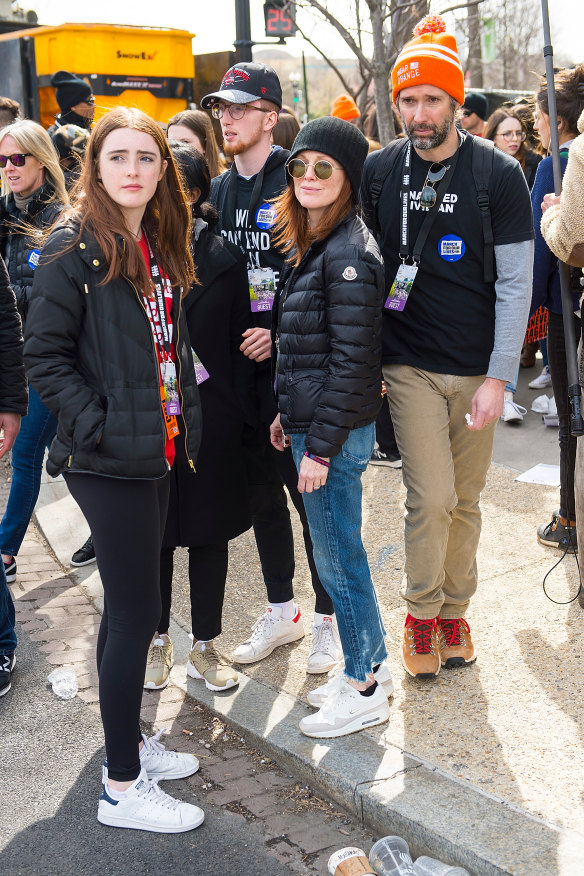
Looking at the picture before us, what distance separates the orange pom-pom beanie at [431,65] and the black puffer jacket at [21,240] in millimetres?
2294

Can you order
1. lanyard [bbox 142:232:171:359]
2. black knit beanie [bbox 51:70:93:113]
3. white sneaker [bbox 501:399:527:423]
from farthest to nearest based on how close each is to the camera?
black knit beanie [bbox 51:70:93:113] < white sneaker [bbox 501:399:527:423] < lanyard [bbox 142:232:171:359]

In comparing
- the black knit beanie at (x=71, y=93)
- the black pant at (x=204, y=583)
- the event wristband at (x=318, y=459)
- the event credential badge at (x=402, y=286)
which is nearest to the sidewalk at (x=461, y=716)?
the black pant at (x=204, y=583)

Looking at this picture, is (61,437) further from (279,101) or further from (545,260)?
(545,260)

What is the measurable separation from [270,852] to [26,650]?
6.28ft

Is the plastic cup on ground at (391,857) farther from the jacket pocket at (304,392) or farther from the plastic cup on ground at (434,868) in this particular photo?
the jacket pocket at (304,392)

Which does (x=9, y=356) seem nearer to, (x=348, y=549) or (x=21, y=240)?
(x=21, y=240)

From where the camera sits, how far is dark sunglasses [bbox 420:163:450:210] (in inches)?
145

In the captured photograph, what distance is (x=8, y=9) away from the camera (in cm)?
1514

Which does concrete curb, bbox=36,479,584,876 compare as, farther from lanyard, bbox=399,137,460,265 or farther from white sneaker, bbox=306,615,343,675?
lanyard, bbox=399,137,460,265

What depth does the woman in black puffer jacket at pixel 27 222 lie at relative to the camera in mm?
5336

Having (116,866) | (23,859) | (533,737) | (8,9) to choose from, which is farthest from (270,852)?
(8,9)

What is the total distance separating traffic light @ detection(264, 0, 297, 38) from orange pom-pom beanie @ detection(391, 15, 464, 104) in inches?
412

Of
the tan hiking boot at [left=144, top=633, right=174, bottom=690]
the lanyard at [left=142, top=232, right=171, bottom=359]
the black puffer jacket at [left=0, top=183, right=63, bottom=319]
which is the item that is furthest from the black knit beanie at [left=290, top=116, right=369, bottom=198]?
the black puffer jacket at [left=0, top=183, right=63, bottom=319]

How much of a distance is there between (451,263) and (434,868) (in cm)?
204
